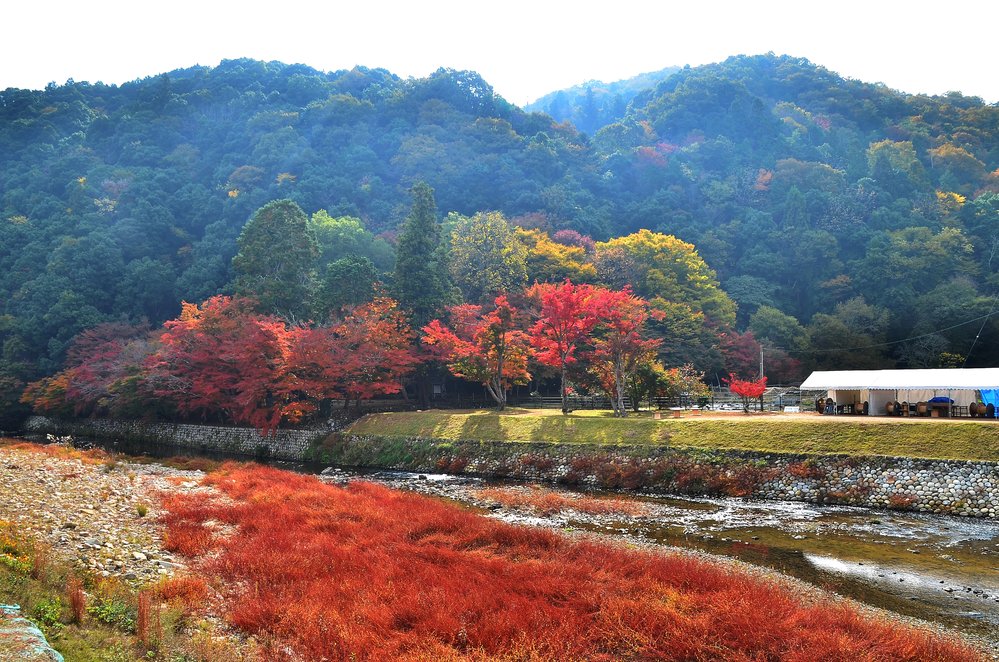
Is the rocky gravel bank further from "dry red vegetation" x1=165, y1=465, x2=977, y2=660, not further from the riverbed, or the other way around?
the riverbed

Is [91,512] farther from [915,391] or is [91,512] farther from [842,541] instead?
[915,391]

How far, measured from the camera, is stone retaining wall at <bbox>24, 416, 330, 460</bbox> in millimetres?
37188

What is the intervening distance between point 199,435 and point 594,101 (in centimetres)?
13084

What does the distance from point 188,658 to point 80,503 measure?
10271 mm

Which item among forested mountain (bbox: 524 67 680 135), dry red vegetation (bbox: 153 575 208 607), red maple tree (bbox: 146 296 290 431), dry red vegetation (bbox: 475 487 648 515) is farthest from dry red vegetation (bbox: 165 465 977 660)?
forested mountain (bbox: 524 67 680 135)

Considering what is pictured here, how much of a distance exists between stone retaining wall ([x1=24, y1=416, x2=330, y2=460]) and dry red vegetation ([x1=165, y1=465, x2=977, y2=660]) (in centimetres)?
2241

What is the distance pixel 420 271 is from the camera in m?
44.7

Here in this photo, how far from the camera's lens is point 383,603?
9664mm

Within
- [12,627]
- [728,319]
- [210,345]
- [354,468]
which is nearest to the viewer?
[12,627]

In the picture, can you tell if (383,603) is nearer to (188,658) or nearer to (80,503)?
(188,658)

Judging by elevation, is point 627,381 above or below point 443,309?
below

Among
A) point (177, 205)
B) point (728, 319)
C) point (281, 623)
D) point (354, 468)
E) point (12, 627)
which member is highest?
point (177, 205)

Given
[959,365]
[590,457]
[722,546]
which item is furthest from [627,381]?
[959,365]

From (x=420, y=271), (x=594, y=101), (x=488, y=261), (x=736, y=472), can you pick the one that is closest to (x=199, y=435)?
(x=420, y=271)
